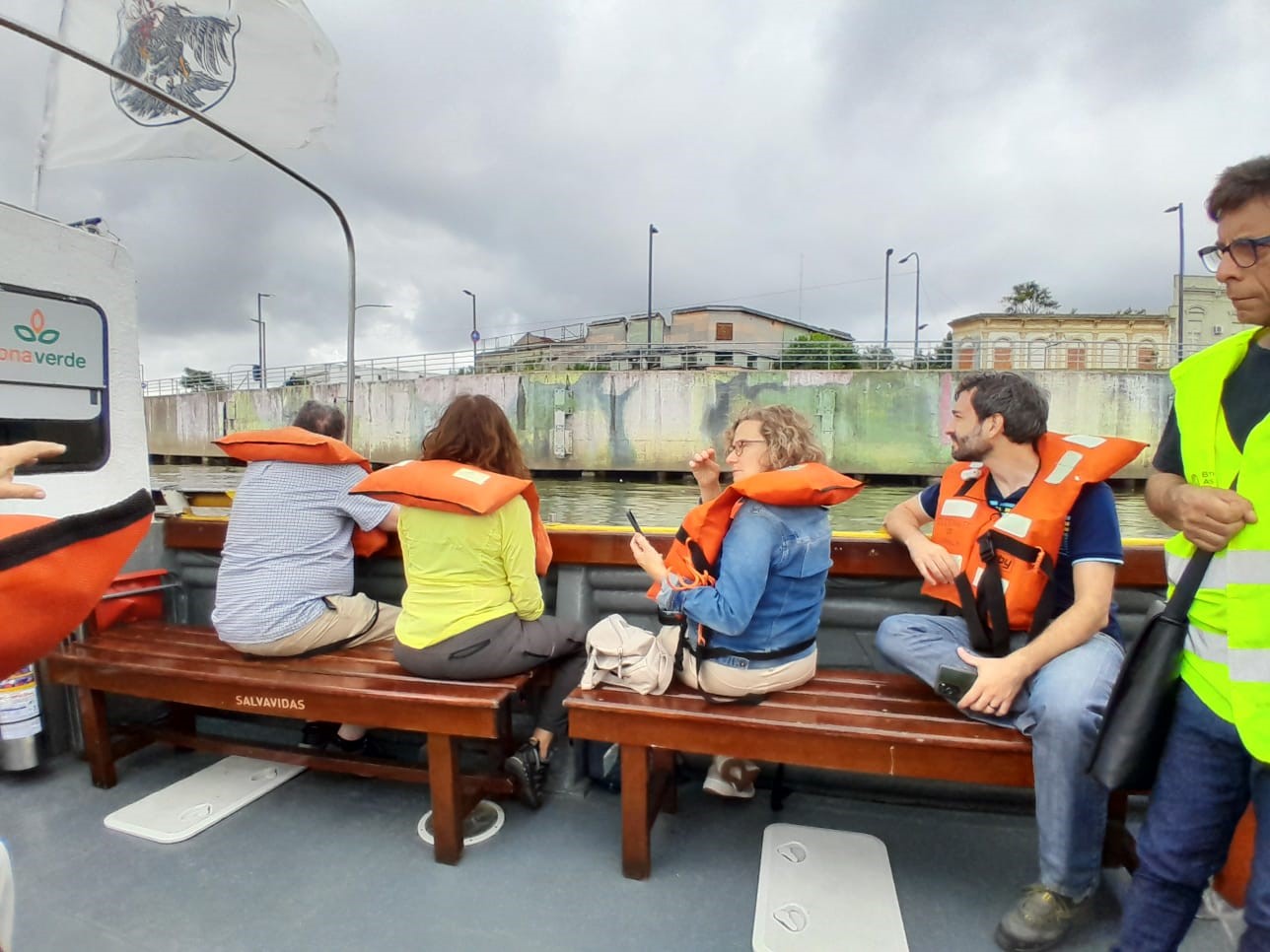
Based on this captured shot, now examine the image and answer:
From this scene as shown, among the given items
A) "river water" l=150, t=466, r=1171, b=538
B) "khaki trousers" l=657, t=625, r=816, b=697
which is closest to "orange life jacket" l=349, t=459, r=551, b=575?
"khaki trousers" l=657, t=625, r=816, b=697

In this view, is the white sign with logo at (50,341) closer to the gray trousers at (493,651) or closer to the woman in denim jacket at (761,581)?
the gray trousers at (493,651)

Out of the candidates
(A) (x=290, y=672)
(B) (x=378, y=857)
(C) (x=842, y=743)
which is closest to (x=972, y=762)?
(C) (x=842, y=743)

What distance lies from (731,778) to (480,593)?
42.2 inches

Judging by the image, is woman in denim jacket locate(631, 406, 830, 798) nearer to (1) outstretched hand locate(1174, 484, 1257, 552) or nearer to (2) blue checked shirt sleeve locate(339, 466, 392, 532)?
(1) outstretched hand locate(1174, 484, 1257, 552)

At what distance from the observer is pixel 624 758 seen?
2023mm

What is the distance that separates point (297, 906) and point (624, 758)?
978 millimetres

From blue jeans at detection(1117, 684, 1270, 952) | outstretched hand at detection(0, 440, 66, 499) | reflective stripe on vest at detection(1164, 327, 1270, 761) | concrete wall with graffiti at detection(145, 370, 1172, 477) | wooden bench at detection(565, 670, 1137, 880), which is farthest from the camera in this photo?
concrete wall with graffiti at detection(145, 370, 1172, 477)

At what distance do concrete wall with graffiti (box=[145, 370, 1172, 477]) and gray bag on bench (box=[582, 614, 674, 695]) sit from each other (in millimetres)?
20405

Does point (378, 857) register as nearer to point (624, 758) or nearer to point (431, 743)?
point (431, 743)

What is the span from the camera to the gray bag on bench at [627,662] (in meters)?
2.09

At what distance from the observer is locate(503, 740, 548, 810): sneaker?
7.57 feet

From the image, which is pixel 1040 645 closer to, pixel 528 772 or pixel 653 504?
pixel 528 772

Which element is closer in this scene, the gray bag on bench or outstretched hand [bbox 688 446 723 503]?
the gray bag on bench

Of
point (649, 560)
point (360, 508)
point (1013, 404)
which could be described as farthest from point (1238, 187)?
point (360, 508)
